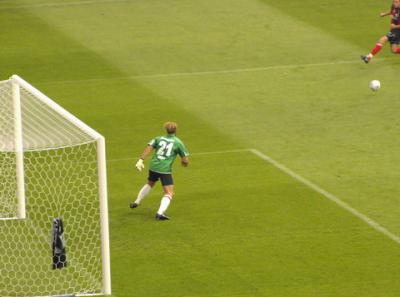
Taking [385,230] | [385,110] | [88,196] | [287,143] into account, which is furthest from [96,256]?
[385,110]

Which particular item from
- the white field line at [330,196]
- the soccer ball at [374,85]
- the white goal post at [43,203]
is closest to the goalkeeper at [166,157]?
the white goal post at [43,203]

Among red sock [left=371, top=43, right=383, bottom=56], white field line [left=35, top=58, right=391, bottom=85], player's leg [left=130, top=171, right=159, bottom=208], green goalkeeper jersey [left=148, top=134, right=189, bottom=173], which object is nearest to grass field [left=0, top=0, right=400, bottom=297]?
white field line [left=35, top=58, right=391, bottom=85]

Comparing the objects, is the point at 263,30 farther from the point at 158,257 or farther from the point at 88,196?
the point at 158,257

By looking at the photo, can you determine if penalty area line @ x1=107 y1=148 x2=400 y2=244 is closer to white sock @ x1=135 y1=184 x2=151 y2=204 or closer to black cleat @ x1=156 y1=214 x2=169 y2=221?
black cleat @ x1=156 y1=214 x2=169 y2=221

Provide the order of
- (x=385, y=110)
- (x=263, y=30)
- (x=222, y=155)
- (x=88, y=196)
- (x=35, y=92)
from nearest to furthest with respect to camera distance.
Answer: (x=35, y=92) → (x=88, y=196) → (x=222, y=155) → (x=385, y=110) → (x=263, y=30)

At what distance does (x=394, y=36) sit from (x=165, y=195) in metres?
11.7

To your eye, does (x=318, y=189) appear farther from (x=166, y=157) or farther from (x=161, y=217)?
(x=161, y=217)

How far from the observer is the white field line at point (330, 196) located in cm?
1988

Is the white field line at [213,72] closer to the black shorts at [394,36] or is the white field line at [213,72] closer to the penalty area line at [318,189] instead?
the black shorts at [394,36]

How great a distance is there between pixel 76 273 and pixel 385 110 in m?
10.6

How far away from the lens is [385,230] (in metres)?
19.9

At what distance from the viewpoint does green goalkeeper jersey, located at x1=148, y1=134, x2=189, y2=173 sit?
68.0ft

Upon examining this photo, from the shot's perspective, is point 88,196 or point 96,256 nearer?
point 96,256

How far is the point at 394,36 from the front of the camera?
101 feet
